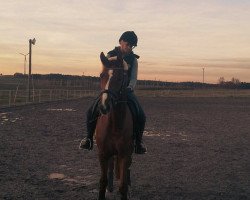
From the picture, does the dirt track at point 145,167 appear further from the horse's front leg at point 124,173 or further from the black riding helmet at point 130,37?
the black riding helmet at point 130,37

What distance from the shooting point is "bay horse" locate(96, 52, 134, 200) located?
5859 mm

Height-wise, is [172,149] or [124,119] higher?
[124,119]

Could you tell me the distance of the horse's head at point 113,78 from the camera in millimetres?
5734

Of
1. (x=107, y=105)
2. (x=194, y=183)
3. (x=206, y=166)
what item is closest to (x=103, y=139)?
(x=107, y=105)

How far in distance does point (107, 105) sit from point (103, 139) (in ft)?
2.65

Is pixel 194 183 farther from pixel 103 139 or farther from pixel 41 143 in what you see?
pixel 41 143

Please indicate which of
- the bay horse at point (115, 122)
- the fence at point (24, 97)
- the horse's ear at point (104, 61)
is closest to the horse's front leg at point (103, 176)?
the bay horse at point (115, 122)

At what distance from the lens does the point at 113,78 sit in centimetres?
584

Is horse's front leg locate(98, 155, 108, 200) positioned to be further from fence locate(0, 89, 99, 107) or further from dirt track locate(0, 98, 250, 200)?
fence locate(0, 89, 99, 107)

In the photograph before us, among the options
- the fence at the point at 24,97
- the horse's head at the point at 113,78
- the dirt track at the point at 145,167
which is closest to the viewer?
the horse's head at the point at 113,78

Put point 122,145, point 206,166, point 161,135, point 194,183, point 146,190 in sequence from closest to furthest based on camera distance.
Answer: point 122,145 < point 146,190 < point 194,183 < point 206,166 < point 161,135

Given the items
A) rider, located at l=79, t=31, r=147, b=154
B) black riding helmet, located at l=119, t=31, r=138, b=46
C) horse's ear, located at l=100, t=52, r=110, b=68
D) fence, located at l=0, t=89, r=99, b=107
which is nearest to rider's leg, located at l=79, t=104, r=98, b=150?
rider, located at l=79, t=31, r=147, b=154

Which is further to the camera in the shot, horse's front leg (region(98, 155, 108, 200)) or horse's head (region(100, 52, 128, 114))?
horse's front leg (region(98, 155, 108, 200))

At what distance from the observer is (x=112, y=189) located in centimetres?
720
